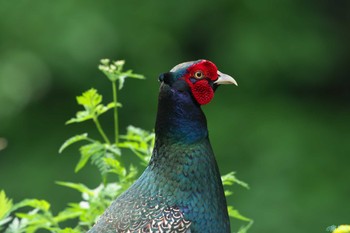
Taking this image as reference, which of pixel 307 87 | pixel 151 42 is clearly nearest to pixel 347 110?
pixel 307 87

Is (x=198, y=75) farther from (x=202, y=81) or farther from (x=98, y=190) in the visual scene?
(x=98, y=190)

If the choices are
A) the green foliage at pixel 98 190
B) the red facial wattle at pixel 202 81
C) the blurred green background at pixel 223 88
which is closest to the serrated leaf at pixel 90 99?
the green foliage at pixel 98 190

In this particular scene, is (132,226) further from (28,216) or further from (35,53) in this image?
(35,53)

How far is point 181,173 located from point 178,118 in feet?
0.66

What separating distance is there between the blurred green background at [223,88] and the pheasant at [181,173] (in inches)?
145

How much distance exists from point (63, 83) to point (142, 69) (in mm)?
640

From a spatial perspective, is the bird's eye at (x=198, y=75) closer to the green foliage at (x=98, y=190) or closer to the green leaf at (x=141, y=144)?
the green foliage at (x=98, y=190)

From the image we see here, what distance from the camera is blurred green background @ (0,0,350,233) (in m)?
7.63

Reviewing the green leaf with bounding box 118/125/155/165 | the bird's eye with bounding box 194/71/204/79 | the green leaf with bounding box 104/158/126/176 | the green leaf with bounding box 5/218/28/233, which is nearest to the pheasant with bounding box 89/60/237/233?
the bird's eye with bounding box 194/71/204/79

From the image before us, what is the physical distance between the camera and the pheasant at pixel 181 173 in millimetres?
3615

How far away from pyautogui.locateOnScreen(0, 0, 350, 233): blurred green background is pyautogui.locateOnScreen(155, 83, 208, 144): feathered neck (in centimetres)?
370

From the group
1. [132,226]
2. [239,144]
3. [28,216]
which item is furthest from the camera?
[239,144]

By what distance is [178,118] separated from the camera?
146 inches

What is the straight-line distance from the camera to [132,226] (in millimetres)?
3570
